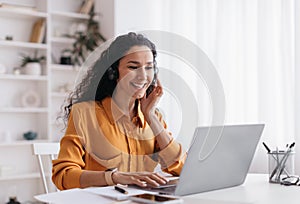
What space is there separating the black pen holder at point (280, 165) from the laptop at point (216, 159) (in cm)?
12

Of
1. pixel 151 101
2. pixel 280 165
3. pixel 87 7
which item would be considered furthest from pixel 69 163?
pixel 87 7

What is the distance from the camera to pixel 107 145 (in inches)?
63.4

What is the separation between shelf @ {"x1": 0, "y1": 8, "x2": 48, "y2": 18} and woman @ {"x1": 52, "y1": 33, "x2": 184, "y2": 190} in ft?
7.11

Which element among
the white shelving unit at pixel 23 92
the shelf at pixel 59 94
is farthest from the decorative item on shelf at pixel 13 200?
the shelf at pixel 59 94

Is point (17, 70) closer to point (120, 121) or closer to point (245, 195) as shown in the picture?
point (120, 121)

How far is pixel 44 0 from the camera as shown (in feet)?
12.8

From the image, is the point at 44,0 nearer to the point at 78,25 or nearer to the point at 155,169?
the point at 78,25

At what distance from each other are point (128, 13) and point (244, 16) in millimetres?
1095

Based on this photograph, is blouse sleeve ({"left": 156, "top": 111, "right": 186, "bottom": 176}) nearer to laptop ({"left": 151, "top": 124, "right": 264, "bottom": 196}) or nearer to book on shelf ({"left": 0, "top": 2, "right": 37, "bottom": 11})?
laptop ({"left": 151, "top": 124, "right": 264, "bottom": 196})

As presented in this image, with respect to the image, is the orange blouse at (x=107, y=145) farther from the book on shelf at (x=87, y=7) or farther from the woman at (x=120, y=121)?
the book on shelf at (x=87, y=7)

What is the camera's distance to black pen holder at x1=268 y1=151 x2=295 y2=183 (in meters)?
1.47

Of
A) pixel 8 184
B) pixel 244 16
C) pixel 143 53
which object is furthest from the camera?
pixel 8 184

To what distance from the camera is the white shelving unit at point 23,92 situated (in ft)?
12.4

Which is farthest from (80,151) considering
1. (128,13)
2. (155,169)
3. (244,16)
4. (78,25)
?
(78,25)
